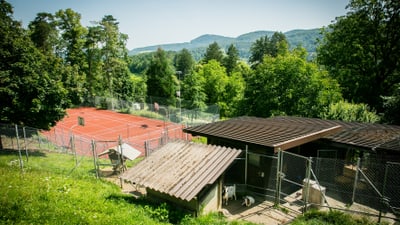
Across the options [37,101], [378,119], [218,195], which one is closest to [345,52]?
[378,119]

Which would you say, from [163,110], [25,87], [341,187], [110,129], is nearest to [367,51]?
[341,187]

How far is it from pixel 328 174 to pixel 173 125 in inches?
850

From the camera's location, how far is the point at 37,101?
15383 mm

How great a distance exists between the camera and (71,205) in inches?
299

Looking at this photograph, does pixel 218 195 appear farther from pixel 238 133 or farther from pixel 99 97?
pixel 99 97

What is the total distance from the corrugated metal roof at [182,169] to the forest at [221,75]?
10.5 metres

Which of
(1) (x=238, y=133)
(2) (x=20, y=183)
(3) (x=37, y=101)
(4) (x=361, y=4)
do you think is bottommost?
(2) (x=20, y=183)

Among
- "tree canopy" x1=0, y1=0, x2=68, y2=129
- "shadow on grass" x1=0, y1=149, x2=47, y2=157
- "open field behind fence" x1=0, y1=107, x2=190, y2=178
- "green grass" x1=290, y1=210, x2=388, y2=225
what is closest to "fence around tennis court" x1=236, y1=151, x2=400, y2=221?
"green grass" x1=290, y1=210, x2=388, y2=225

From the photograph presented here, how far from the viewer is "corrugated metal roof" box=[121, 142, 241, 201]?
312 inches

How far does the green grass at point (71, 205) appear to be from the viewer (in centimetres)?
673

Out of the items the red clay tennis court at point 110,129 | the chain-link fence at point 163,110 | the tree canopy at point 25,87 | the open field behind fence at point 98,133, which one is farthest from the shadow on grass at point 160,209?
the chain-link fence at point 163,110

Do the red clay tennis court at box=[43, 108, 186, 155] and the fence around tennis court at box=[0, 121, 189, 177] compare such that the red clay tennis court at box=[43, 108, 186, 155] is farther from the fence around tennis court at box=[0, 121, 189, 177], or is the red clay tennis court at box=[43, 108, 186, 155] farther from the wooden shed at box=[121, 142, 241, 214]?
the wooden shed at box=[121, 142, 241, 214]

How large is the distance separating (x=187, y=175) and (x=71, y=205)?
12.3 ft

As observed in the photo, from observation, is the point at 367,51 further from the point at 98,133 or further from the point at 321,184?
the point at 98,133
